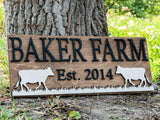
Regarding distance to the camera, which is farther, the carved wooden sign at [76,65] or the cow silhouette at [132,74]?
the cow silhouette at [132,74]

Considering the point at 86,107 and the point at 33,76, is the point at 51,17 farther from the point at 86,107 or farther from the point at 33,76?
the point at 86,107

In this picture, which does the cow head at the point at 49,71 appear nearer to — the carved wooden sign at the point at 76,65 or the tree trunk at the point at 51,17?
the carved wooden sign at the point at 76,65

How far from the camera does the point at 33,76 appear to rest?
2191 mm

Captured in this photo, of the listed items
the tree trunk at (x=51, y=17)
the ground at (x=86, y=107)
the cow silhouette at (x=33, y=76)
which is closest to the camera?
the ground at (x=86, y=107)

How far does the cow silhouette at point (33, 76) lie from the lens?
2.15 metres

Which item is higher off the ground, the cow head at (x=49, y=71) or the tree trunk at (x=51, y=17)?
the tree trunk at (x=51, y=17)

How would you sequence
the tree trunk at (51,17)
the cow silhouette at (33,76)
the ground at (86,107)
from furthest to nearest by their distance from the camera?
1. the tree trunk at (51,17)
2. the cow silhouette at (33,76)
3. the ground at (86,107)

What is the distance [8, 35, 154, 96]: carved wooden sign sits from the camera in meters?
2.19

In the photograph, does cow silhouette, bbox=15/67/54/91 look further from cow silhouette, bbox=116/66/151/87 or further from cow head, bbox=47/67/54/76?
cow silhouette, bbox=116/66/151/87

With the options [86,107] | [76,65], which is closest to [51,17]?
[76,65]

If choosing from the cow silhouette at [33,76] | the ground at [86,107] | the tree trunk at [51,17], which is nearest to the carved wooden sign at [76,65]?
the cow silhouette at [33,76]

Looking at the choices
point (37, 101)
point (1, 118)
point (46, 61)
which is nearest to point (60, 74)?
point (46, 61)

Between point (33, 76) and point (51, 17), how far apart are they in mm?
684

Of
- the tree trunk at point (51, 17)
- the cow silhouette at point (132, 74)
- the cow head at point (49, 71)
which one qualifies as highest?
the tree trunk at point (51, 17)
